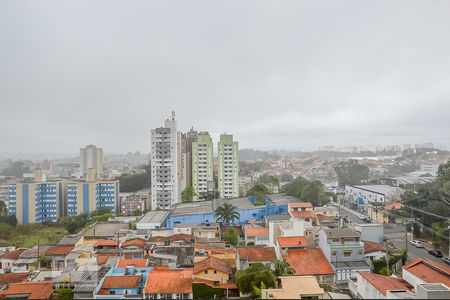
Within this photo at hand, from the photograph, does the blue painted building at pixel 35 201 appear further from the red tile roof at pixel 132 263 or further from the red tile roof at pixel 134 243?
the red tile roof at pixel 132 263

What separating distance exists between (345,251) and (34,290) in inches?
258

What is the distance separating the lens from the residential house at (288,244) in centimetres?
967

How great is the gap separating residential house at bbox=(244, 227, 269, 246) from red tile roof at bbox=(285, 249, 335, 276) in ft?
9.03

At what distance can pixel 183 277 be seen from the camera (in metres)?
7.58

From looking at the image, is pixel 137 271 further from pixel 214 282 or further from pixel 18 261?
pixel 18 261

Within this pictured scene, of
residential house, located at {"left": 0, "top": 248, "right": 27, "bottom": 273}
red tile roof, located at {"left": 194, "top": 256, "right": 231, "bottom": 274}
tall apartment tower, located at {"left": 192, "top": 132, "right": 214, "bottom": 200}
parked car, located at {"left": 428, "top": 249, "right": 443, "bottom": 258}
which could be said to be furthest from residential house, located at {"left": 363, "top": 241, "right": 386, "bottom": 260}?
tall apartment tower, located at {"left": 192, "top": 132, "right": 214, "bottom": 200}

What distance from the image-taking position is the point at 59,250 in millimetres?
10875

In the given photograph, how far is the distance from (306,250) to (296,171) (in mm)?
37426

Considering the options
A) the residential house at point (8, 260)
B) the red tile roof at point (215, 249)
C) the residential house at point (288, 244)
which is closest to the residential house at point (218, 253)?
the red tile roof at point (215, 249)

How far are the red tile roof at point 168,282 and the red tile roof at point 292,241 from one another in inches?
116

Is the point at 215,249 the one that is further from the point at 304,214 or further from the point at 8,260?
the point at 8,260

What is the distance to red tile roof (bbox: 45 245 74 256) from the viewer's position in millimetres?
10536

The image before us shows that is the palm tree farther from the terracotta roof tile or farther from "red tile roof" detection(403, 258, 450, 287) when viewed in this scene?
"red tile roof" detection(403, 258, 450, 287)

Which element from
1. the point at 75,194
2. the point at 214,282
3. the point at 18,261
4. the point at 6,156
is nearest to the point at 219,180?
the point at 75,194
